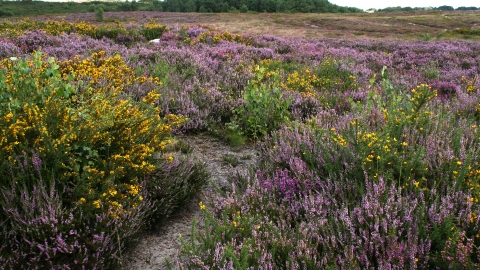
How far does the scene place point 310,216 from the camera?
8.77ft

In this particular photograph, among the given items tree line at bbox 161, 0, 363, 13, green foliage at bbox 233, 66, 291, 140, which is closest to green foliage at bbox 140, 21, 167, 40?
green foliage at bbox 233, 66, 291, 140

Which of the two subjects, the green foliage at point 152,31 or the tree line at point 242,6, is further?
the tree line at point 242,6

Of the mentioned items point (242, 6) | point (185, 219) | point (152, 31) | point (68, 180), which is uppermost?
point (242, 6)

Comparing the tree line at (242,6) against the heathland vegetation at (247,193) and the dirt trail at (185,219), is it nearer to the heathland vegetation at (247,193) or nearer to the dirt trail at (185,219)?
the dirt trail at (185,219)

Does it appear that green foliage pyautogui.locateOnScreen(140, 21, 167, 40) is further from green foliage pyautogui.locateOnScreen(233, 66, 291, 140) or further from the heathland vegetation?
the heathland vegetation

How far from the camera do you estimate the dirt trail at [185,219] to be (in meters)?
2.86

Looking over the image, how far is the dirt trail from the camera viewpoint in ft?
9.39

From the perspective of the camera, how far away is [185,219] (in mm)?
3441

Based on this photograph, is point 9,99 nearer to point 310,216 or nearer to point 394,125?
point 310,216

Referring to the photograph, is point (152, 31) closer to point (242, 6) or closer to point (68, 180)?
point (68, 180)

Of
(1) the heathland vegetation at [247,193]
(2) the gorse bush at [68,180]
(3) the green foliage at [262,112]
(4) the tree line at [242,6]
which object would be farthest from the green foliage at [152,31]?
(4) the tree line at [242,6]

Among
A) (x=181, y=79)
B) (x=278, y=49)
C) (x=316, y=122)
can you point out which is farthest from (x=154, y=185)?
(x=278, y=49)

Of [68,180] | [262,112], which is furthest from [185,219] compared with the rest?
[262,112]

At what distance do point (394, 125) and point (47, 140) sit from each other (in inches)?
126
